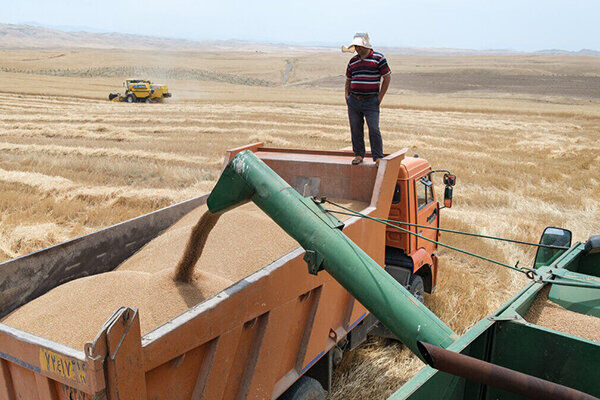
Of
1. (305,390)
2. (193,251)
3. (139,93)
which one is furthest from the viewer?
(139,93)

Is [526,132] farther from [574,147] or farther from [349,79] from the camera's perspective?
[349,79]

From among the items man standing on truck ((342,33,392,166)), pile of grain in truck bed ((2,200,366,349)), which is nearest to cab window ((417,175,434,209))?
man standing on truck ((342,33,392,166))

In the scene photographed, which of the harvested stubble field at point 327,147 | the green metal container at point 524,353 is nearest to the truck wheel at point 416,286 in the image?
the harvested stubble field at point 327,147

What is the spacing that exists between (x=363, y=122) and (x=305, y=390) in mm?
3282

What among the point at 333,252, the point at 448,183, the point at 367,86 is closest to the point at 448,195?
the point at 448,183

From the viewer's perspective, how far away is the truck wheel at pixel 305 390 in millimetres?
3850

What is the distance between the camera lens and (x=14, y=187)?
9898 mm

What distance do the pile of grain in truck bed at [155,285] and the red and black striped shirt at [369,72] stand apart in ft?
6.93

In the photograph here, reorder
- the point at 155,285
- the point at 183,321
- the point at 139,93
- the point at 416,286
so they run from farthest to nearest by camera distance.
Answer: the point at 139,93 → the point at 416,286 → the point at 155,285 → the point at 183,321

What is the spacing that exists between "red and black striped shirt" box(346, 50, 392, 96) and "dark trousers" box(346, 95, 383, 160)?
133 millimetres

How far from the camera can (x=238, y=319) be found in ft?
10.2

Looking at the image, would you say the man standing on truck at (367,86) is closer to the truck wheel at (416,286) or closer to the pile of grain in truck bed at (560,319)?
the truck wheel at (416,286)

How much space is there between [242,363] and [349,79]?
393 centimetres

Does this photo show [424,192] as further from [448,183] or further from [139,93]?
[139,93]
